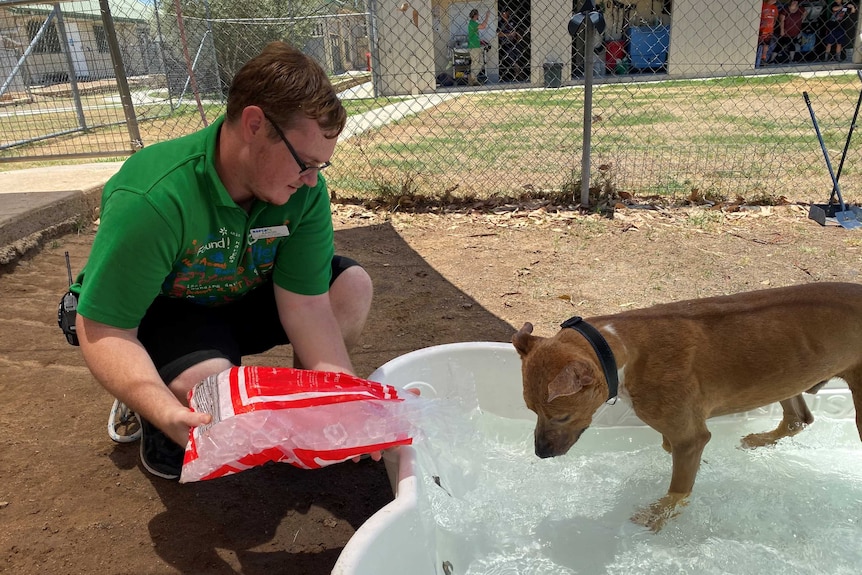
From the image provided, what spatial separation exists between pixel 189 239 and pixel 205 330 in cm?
42

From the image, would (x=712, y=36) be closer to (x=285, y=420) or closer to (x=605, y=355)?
(x=605, y=355)

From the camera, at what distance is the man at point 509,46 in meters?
19.3

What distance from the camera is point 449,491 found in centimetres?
271

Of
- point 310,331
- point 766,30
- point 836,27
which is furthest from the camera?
point 766,30

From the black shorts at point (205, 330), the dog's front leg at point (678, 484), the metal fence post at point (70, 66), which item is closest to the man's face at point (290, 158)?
the black shorts at point (205, 330)

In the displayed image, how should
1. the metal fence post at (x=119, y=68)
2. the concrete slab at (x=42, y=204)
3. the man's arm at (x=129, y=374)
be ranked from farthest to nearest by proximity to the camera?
the metal fence post at (x=119, y=68) → the concrete slab at (x=42, y=204) → the man's arm at (x=129, y=374)

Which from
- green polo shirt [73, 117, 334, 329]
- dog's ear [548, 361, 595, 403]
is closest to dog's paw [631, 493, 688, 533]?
dog's ear [548, 361, 595, 403]

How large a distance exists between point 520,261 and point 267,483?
3020 mm

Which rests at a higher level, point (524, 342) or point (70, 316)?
point (70, 316)

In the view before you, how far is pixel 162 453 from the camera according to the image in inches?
108

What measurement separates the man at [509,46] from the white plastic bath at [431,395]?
55.9ft

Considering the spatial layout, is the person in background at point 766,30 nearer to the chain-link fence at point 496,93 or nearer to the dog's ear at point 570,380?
the chain-link fence at point 496,93

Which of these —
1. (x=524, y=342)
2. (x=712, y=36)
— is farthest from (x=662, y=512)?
(x=712, y=36)

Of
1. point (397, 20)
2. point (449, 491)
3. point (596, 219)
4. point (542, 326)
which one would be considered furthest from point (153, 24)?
point (449, 491)
